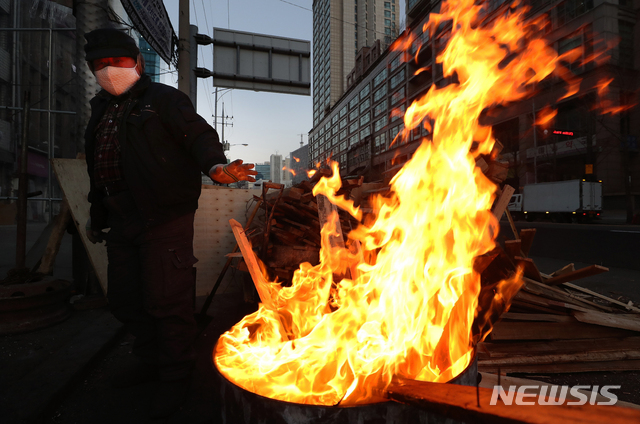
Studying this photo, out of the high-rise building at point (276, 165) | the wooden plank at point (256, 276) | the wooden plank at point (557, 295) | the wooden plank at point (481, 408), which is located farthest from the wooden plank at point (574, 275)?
the high-rise building at point (276, 165)

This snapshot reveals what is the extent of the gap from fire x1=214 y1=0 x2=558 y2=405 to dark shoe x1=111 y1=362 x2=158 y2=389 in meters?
0.95

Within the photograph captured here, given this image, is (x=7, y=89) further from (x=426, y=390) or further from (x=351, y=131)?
(x=351, y=131)

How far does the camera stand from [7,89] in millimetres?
13094

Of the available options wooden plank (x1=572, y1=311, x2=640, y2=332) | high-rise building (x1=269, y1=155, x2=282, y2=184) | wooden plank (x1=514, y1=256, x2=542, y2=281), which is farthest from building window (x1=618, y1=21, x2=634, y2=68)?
high-rise building (x1=269, y1=155, x2=282, y2=184)

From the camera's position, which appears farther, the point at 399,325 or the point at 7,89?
the point at 7,89

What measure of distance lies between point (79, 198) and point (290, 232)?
99.1 inches

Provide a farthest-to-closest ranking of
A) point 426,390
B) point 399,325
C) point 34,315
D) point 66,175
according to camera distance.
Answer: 1. point 66,175
2. point 34,315
3. point 399,325
4. point 426,390

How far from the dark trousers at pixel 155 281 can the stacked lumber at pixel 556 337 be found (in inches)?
95.9

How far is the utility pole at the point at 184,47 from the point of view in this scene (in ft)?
23.6

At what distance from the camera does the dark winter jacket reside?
84.7 inches

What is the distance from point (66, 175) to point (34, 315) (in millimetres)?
1579

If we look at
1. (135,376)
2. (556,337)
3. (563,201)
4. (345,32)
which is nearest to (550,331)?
(556,337)

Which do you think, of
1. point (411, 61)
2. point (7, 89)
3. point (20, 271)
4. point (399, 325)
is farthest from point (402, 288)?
point (411, 61)

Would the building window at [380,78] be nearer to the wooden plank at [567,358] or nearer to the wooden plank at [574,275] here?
the wooden plank at [574,275]
